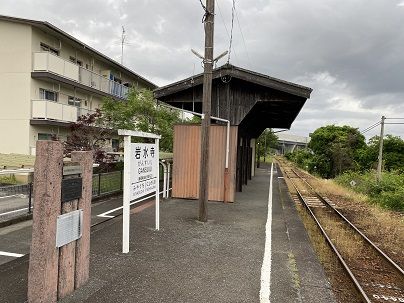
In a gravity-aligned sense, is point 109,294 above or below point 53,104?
below

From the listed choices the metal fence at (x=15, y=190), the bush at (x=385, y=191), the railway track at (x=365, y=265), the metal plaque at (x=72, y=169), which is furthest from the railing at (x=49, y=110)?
the bush at (x=385, y=191)

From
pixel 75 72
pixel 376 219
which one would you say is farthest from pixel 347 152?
pixel 75 72

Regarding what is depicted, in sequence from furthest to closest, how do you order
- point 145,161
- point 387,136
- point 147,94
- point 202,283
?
1. point 387,136
2. point 147,94
3. point 145,161
4. point 202,283

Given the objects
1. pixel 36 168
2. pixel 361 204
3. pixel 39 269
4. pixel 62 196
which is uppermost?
pixel 36 168

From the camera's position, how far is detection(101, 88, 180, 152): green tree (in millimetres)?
15844

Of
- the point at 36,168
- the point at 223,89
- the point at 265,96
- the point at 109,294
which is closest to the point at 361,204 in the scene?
the point at 265,96

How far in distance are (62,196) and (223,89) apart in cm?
827

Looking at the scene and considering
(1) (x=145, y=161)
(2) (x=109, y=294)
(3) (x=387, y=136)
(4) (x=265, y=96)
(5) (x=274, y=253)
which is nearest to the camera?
(2) (x=109, y=294)

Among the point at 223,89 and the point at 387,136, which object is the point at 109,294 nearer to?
the point at 223,89

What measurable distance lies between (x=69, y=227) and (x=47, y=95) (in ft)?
50.9

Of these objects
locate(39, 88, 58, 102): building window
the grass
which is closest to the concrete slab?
the grass

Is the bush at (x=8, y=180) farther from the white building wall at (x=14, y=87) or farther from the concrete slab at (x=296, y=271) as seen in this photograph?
the concrete slab at (x=296, y=271)

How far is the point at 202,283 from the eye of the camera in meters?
4.58

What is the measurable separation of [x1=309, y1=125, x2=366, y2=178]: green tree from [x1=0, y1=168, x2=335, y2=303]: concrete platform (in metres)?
30.3
